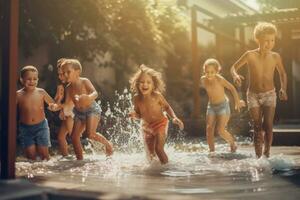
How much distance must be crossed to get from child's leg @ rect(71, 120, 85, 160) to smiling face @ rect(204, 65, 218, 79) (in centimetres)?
202

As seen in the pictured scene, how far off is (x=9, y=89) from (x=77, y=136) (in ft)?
7.18

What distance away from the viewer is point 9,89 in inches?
142

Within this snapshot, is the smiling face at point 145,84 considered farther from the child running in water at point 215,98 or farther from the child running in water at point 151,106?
the child running in water at point 215,98

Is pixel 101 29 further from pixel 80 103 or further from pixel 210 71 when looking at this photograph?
pixel 80 103

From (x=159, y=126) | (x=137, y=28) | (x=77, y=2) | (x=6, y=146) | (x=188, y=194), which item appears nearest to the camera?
(x=188, y=194)

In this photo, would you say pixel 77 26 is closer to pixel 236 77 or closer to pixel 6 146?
pixel 236 77

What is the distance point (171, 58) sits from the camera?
15695mm

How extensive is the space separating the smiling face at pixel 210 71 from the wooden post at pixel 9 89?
12.0 feet

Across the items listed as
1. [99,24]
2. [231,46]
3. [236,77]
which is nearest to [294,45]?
[231,46]

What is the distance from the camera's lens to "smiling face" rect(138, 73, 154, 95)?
534cm

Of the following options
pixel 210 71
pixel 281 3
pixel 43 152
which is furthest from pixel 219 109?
pixel 281 3

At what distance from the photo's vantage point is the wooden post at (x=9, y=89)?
3.55m

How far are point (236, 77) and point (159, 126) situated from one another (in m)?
1.05

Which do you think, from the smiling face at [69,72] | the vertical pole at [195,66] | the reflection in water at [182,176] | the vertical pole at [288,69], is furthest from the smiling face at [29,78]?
the vertical pole at [288,69]
